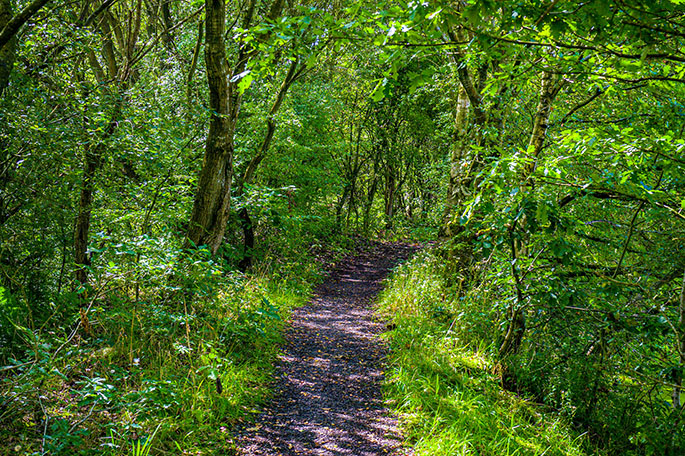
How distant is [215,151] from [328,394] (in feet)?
11.4

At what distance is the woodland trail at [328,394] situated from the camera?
395cm

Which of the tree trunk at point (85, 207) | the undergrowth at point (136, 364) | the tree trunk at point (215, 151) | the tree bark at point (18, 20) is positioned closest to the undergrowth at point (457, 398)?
the undergrowth at point (136, 364)

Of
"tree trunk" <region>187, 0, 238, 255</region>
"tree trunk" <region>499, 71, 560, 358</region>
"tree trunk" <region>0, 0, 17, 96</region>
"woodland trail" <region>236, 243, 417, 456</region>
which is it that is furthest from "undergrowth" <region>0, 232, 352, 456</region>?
"tree trunk" <region>499, 71, 560, 358</region>

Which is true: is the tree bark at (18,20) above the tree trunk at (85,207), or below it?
above

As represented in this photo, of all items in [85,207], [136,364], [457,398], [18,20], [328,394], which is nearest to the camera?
[18,20]

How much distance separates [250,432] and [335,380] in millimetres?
1566

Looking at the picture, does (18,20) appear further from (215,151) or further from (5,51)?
(215,151)

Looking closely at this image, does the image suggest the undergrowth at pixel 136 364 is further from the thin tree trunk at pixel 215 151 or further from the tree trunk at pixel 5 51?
the tree trunk at pixel 5 51

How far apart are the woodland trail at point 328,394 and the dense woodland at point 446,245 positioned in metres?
0.27

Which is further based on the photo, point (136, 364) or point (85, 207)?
point (85, 207)

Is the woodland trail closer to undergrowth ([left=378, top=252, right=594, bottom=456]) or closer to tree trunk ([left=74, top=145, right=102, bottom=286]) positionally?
undergrowth ([left=378, top=252, right=594, bottom=456])

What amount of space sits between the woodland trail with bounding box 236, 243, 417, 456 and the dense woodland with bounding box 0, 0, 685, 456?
0.27 meters

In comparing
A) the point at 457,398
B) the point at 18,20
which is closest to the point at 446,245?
the point at 457,398

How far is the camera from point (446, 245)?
666 cm
